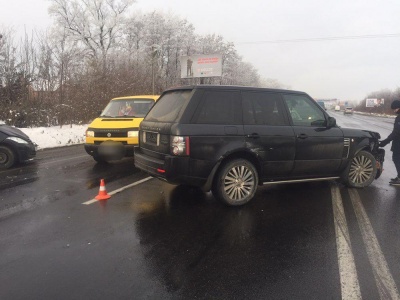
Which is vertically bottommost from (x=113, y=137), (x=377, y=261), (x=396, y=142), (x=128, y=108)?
(x=377, y=261)

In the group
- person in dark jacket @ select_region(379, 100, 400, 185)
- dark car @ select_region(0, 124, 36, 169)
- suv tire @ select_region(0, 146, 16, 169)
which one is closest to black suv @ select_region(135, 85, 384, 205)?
person in dark jacket @ select_region(379, 100, 400, 185)

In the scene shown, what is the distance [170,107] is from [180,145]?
2.91ft

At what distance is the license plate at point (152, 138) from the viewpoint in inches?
190

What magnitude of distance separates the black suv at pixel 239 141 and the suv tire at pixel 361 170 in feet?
0.58

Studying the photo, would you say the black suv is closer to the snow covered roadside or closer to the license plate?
the license plate

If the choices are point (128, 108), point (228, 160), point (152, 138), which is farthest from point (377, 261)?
point (128, 108)

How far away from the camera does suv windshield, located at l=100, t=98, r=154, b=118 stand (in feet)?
28.4

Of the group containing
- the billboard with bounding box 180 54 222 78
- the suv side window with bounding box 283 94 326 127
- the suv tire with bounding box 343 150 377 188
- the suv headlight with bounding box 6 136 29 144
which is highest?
the billboard with bounding box 180 54 222 78

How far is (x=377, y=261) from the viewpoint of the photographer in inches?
128

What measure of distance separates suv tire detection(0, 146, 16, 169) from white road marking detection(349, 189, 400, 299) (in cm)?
782

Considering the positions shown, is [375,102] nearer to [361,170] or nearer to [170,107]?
[361,170]

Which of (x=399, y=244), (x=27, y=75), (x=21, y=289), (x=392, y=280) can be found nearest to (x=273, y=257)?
(x=392, y=280)

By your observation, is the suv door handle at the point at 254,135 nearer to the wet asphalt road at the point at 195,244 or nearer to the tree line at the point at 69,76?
the wet asphalt road at the point at 195,244

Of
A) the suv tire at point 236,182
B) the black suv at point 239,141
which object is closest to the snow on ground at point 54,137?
the black suv at point 239,141
